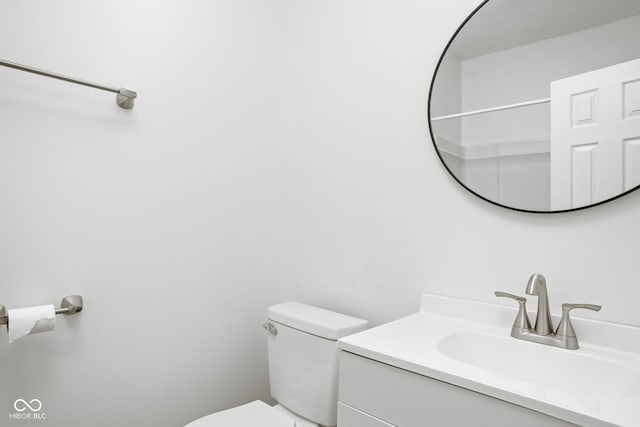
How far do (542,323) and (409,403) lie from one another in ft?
1.43

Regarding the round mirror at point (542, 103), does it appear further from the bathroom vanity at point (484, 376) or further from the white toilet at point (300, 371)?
the white toilet at point (300, 371)

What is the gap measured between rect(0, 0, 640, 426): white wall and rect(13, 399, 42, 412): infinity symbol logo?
18mm

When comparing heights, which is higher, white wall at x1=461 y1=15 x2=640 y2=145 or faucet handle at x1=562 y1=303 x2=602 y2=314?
white wall at x1=461 y1=15 x2=640 y2=145

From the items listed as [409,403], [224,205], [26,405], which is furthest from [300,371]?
[26,405]

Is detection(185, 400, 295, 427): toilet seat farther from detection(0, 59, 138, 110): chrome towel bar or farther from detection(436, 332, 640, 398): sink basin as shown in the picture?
detection(0, 59, 138, 110): chrome towel bar

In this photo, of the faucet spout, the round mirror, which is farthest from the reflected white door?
the faucet spout

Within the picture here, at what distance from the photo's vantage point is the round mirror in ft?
3.21

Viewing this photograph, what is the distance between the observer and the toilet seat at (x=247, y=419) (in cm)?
123

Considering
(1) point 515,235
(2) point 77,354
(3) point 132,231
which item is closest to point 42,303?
(2) point 77,354

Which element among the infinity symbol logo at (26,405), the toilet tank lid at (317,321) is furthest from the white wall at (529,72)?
the infinity symbol logo at (26,405)

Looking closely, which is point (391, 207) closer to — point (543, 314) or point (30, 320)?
point (543, 314)

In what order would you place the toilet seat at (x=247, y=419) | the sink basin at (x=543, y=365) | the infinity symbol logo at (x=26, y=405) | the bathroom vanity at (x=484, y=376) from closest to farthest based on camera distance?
the bathroom vanity at (x=484, y=376)
the sink basin at (x=543, y=365)
the infinity symbol logo at (x=26, y=405)
the toilet seat at (x=247, y=419)

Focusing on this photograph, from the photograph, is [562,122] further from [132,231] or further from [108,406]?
[108,406]

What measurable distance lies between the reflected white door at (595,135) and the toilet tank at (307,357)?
0.80 m
